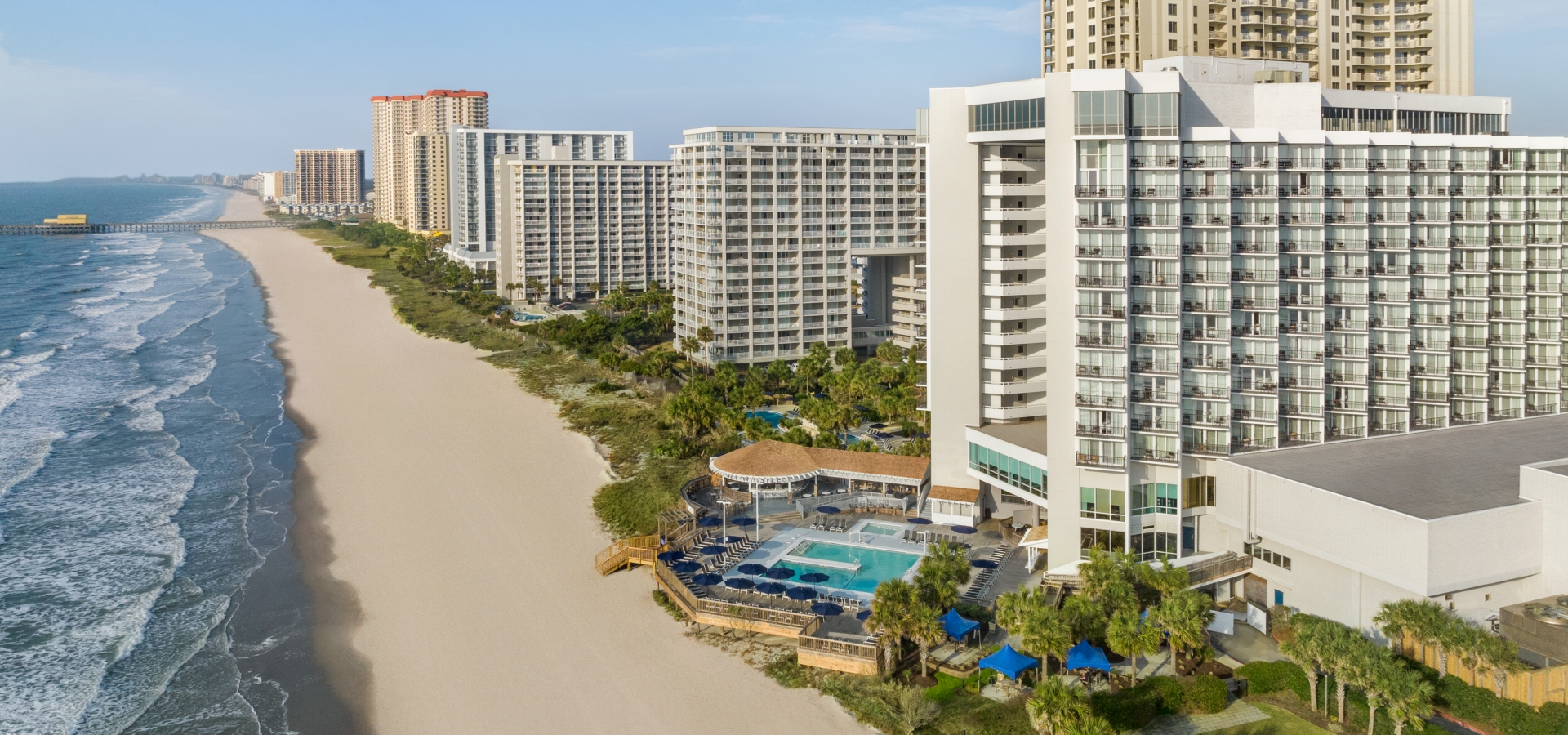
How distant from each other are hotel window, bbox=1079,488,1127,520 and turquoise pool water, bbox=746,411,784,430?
2976 centimetres

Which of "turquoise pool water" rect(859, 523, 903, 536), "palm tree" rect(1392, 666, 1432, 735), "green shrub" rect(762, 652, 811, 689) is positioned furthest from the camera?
"turquoise pool water" rect(859, 523, 903, 536)

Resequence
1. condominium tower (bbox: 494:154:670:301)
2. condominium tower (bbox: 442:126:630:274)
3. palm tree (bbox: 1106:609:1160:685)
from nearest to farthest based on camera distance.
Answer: palm tree (bbox: 1106:609:1160:685), condominium tower (bbox: 494:154:670:301), condominium tower (bbox: 442:126:630:274)

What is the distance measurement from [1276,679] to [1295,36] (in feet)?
165

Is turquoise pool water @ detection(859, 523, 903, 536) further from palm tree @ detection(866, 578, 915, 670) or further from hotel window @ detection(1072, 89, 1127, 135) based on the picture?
hotel window @ detection(1072, 89, 1127, 135)

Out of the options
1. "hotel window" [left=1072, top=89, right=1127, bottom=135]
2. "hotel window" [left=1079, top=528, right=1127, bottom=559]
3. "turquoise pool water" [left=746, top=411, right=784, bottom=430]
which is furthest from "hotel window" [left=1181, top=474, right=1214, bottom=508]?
"turquoise pool water" [left=746, top=411, right=784, bottom=430]

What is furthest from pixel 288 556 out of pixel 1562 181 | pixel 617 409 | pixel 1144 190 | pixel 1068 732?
pixel 1562 181

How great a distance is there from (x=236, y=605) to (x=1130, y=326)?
34.6 meters

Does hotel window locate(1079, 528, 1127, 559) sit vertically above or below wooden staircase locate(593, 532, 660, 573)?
above

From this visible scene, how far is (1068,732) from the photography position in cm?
2736

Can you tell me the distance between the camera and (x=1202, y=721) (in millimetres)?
31156

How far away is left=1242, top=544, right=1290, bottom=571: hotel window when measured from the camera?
38.8 meters

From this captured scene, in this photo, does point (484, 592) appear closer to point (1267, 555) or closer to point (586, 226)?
point (1267, 555)

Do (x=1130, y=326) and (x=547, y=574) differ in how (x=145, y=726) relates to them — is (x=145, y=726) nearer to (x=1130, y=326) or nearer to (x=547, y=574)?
(x=547, y=574)

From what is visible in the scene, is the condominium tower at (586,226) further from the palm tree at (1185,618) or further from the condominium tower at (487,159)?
the palm tree at (1185,618)
